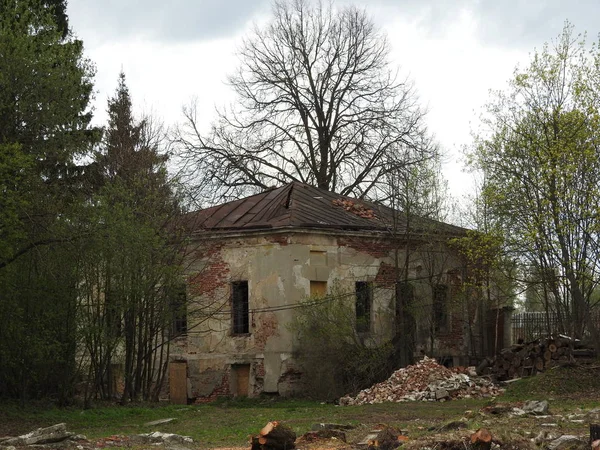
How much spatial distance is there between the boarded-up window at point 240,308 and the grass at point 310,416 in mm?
3821

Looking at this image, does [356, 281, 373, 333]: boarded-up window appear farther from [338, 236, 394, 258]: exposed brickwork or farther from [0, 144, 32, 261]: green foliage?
[0, 144, 32, 261]: green foliage

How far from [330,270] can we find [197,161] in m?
13.2

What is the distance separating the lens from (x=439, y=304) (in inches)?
1308

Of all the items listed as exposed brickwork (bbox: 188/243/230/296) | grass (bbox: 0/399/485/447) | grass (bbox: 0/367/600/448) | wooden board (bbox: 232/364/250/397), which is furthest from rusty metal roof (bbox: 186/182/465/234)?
grass (bbox: 0/399/485/447)

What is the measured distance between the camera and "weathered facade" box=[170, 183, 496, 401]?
101 ft

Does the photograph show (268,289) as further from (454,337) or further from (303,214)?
(454,337)

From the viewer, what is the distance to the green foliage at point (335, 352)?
28.8 meters

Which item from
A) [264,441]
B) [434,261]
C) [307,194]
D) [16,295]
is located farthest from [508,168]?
[264,441]

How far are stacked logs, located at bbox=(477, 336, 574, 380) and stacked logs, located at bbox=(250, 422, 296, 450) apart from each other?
15.4m

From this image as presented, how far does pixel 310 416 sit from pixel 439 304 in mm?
13070

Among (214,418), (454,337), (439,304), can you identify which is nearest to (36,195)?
(214,418)

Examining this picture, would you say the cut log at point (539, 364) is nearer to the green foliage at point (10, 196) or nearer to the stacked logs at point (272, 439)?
the green foliage at point (10, 196)

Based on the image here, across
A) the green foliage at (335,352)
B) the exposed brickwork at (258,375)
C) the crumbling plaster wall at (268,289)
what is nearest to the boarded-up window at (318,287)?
the crumbling plaster wall at (268,289)

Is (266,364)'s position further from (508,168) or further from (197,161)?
(197,161)
